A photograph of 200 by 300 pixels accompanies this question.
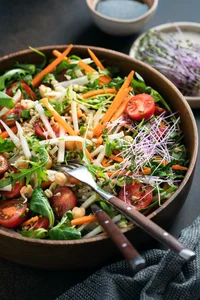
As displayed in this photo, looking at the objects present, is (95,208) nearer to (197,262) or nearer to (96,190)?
(96,190)

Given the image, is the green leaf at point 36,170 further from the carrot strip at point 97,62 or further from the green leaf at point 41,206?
the carrot strip at point 97,62

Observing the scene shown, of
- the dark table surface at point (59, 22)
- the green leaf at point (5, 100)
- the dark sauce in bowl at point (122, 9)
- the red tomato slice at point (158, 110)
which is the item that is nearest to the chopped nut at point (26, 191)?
the green leaf at point (5, 100)

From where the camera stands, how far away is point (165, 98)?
2.48 m

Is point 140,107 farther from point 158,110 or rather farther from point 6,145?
point 6,145

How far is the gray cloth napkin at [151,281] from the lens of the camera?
1947 mm

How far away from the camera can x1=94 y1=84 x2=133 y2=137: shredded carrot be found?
227 cm

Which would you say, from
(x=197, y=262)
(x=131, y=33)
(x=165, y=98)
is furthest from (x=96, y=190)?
(x=131, y=33)

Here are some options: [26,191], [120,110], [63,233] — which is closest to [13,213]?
[26,191]

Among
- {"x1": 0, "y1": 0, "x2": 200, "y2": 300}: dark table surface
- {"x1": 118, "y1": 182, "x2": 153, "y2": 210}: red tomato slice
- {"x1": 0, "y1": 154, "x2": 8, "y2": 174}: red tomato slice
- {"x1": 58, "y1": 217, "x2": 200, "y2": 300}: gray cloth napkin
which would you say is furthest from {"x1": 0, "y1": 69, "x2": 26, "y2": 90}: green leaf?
{"x1": 58, "y1": 217, "x2": 200, "y2": 300}: gray cloth napkin

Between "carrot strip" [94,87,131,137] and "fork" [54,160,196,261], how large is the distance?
0.17 meters

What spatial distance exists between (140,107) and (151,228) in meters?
0.67

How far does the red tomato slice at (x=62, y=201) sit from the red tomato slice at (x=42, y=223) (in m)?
0.05

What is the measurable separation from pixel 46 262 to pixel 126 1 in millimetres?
1633

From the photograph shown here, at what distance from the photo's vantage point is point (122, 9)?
3055mm
